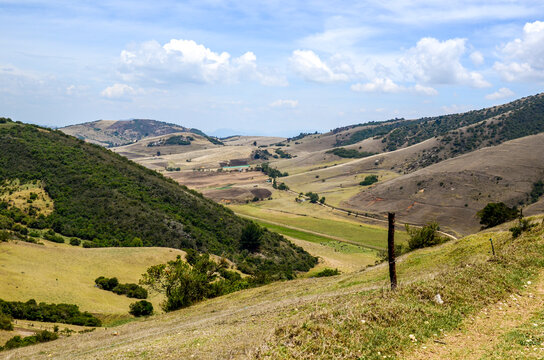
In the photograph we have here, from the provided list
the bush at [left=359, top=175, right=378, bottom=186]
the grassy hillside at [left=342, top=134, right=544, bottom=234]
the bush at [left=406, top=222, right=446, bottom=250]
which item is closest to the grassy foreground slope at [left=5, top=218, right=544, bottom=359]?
the bush at [left=406, top=222, right=446, bottom=250]

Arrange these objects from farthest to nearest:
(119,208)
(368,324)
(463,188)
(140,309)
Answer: (463,188), (119,208), (140,309), (368,324)

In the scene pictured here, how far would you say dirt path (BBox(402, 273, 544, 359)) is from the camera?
13.3m

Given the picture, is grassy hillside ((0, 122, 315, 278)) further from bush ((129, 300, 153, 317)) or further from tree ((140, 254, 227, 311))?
bush ((129, 300, 153, 317))

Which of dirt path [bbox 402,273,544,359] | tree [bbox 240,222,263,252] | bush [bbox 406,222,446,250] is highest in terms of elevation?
dirt path [bbox 402,273,544,359]

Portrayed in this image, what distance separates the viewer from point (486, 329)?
1492cm

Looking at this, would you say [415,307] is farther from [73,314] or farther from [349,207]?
[349,207]

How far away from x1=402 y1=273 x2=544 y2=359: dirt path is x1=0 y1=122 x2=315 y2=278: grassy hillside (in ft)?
157

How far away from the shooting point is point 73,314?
41719mm

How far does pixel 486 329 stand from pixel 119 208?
7756 cm

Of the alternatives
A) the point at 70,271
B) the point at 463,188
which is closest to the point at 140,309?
the point at 70,271

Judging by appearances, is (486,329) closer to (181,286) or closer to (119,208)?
(181,286)

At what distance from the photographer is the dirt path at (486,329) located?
1329 cm

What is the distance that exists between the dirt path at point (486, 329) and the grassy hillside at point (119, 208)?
47.7 m

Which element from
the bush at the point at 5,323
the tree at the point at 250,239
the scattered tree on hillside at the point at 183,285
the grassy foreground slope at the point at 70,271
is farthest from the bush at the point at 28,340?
the tree at the point at 250,239
